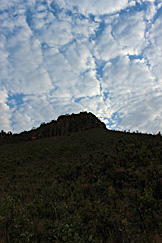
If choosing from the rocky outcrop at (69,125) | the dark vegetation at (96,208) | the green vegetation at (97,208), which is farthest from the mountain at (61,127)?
the green vegetation at (97,208)

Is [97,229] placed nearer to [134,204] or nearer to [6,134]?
[134,204]

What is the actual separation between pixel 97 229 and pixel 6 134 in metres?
46.3

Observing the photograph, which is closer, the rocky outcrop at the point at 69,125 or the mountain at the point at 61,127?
the mountain at the point at 61,127

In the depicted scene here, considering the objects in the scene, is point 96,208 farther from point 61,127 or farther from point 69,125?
point 61,127

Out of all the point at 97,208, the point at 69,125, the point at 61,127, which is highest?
the point at 69,125

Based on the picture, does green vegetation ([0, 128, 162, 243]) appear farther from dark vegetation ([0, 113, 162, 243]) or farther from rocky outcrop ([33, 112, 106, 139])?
rocky outcrop ([33, 112, 106, 139])

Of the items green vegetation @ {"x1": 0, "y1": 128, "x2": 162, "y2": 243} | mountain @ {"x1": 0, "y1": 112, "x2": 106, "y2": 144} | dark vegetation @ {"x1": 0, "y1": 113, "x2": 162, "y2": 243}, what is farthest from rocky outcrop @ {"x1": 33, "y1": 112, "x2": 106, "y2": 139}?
green vegetation @ {"x1": 0, "y1": 128, "x2": 162, "y2": 243}

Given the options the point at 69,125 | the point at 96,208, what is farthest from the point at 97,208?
the point at 69,125

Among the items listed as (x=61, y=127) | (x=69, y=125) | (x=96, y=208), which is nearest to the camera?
(x=96, y=208)

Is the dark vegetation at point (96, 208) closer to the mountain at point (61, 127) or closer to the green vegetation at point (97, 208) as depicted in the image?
the green vegetation at point (97, 208)

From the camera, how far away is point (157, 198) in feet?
19.0

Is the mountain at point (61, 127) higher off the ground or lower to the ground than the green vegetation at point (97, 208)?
higher

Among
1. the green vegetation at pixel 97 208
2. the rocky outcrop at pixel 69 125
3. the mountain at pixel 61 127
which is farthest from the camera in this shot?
the rocky outcrop at pixel 69 125

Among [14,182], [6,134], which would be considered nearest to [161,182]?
[14,182]
